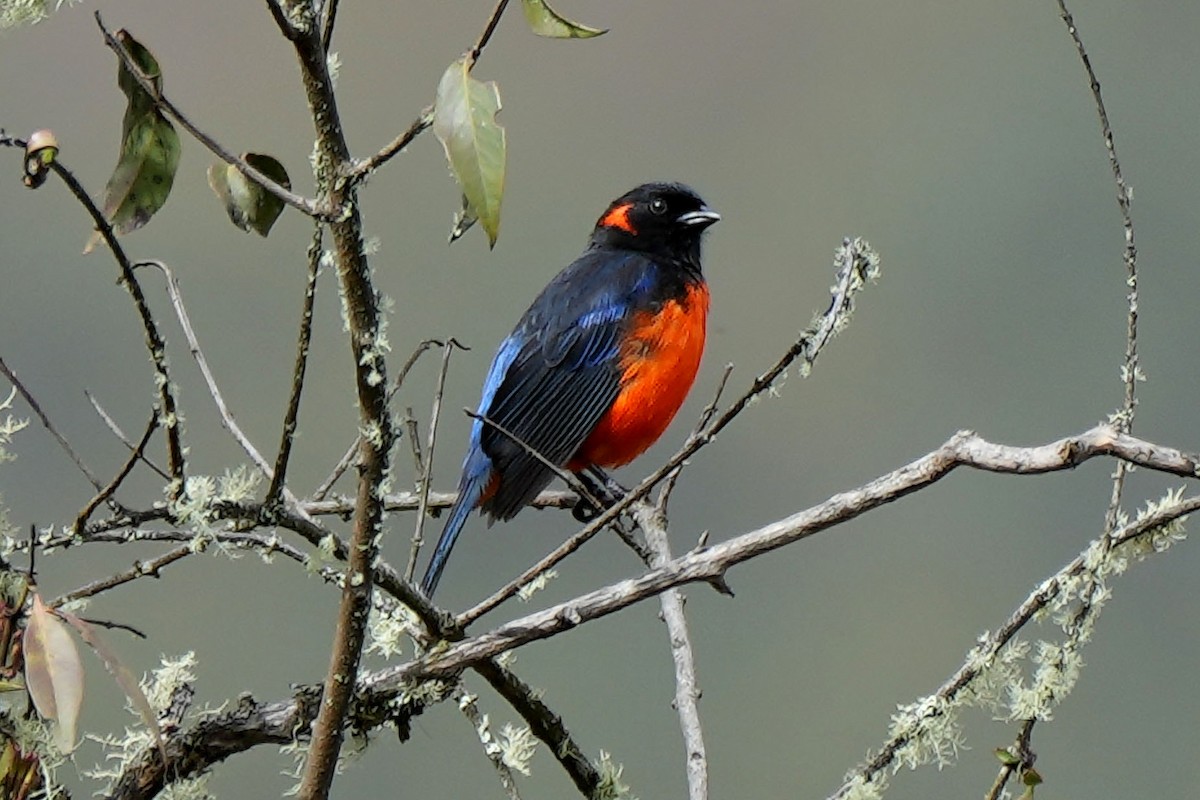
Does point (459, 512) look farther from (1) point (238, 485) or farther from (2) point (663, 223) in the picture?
(1) point (238, 485)

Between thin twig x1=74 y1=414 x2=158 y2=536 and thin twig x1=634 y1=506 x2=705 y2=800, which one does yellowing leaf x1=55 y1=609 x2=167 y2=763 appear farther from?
thin twig x1=634 y1=506 x2=705 y2=800

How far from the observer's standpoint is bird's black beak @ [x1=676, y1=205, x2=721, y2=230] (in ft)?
15.1

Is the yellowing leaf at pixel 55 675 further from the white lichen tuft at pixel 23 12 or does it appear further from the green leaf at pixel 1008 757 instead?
the green leaf at pixel 1008 757

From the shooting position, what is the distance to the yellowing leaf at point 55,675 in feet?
4.51

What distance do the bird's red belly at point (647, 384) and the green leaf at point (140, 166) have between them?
2348 mm

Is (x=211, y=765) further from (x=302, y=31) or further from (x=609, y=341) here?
(x=609, y=341)

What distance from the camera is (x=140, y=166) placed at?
177 cm

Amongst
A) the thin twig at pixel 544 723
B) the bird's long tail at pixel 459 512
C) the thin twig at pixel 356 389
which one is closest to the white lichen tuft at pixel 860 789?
the thin twig at pixel 544 723

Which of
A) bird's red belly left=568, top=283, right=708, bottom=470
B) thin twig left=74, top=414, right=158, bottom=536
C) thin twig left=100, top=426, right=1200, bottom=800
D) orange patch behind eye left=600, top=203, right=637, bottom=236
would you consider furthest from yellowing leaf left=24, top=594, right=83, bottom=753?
orange patch behind eye left=600, top=203, right=637, bottom=236

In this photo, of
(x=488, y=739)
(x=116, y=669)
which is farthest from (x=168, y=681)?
(x=116, y=669)

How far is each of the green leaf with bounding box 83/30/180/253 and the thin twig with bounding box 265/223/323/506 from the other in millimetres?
252

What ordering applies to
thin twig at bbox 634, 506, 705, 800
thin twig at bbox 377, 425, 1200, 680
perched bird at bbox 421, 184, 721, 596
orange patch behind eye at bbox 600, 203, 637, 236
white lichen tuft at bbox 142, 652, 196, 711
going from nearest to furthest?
thin twig at bbox 377, 425, 1200, 680
white lichen tuft at bbox 142, 652, 196, 711
thin twig at bbox 634, 506, 705, 800
perched bird at bbox 421, 184, 721, 596
orange patch behind eye at bbox 600, 203, 637, 236

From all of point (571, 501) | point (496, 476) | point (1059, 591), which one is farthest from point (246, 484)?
point (571, 501)

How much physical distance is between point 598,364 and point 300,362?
2528 mm
